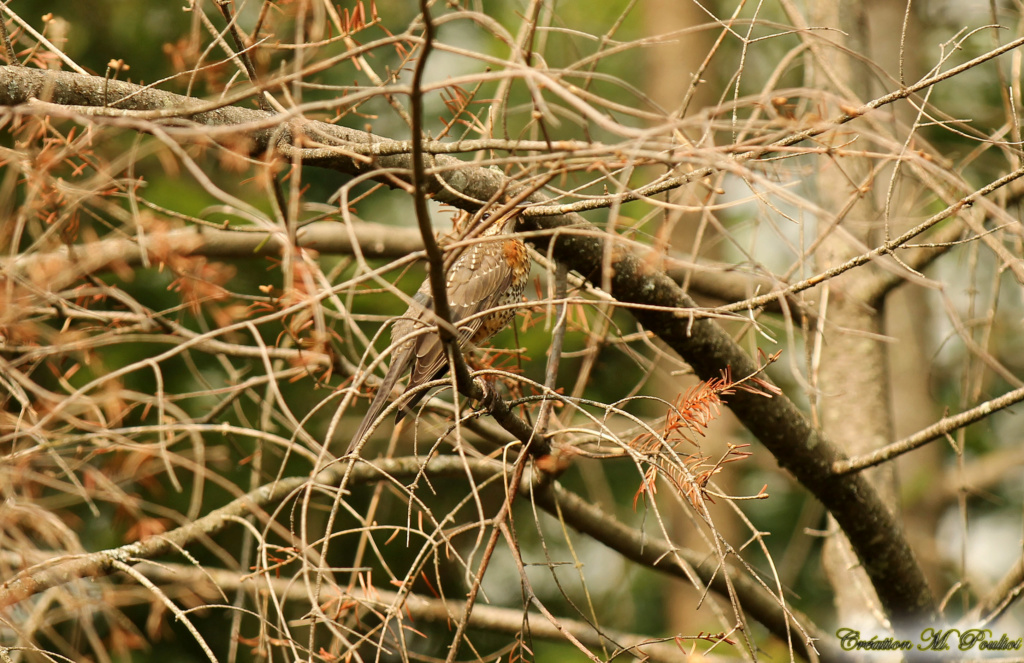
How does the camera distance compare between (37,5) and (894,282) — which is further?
(37,5)

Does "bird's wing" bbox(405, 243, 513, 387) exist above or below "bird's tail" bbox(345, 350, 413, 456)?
above

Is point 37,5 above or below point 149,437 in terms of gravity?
above

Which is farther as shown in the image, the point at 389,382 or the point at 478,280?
the point at 478,280

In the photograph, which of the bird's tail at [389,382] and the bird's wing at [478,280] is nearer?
the bird's tail at [389,382]

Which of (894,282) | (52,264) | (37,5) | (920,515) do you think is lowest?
(920,515)

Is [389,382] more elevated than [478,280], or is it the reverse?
[478,280]

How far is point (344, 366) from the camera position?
11.5 ft

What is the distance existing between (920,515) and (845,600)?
2.71 m

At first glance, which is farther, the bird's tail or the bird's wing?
the bird's wing

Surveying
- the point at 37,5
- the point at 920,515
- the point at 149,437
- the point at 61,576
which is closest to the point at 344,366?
the point at 61,576

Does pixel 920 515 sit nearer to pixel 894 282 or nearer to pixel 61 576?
pixel 894 282

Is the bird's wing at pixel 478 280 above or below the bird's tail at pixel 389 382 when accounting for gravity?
above

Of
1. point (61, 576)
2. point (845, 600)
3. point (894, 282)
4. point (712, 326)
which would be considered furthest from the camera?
→ point (845, 600)

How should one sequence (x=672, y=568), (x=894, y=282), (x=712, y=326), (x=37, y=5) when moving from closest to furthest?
1. (x=712, y=326)
2. (x=672, y=568)
3. (x=894, y=282)
4. (x=37, y=5)
